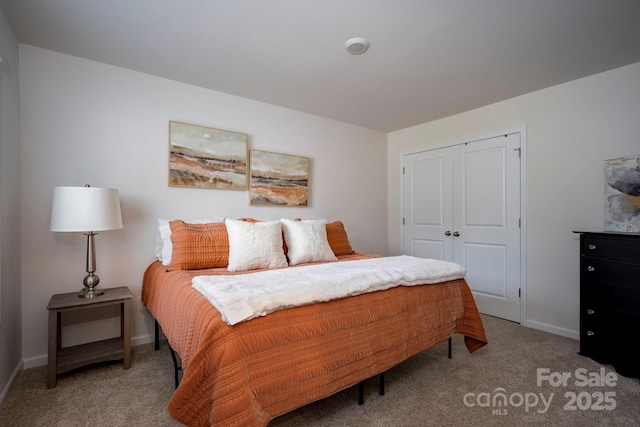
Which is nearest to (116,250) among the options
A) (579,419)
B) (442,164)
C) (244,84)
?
(244,84)

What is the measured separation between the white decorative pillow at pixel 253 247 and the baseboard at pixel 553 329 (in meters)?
2.57

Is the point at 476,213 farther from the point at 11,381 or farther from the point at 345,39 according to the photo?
the point at 11,381

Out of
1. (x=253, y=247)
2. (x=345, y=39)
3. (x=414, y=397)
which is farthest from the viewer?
(x=253, y=247)

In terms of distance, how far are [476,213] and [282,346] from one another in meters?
2.97

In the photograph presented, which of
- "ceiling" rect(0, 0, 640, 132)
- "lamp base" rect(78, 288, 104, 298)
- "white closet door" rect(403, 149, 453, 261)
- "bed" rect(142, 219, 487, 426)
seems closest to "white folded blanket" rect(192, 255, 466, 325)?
"bed" rect(142, 219, 487, 426)

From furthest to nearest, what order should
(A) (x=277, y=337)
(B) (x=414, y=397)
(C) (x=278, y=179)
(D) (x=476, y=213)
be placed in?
(D) (x=476, y=213), (C) (x=278, y=179), (B) (x=414, y=397), (A) (x=277, y=337)

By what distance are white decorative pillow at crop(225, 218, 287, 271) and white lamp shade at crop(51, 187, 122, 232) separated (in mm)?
847

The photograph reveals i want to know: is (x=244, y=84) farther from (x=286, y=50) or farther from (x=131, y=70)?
(x=131, y=70)

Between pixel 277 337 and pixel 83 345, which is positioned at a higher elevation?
pixel 277 337

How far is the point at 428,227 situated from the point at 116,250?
344cm

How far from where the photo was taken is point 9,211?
190 cm

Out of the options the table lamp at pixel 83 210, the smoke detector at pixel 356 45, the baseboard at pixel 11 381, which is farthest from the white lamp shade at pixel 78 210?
the smoke detector at pixel 356 45

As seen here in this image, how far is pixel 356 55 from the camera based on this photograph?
227 centimetres

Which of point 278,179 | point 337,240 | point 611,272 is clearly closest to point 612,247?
point 611,272
